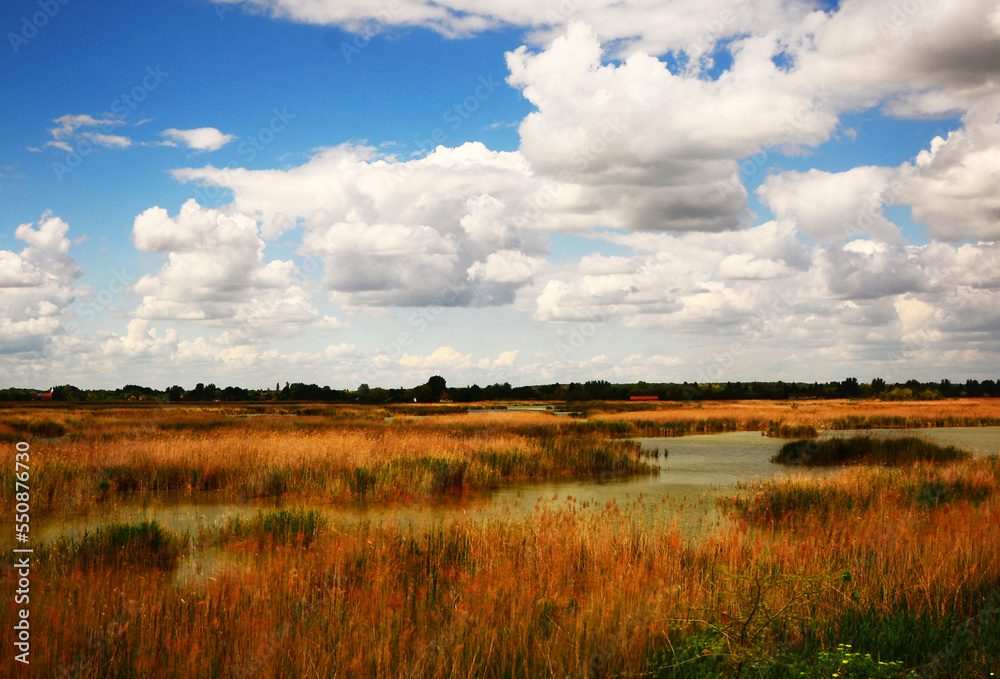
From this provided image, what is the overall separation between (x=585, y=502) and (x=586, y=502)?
89 mm

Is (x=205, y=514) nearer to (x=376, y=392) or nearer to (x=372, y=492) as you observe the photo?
(x=372, y=492)

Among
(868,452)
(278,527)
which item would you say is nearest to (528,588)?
(278,527)

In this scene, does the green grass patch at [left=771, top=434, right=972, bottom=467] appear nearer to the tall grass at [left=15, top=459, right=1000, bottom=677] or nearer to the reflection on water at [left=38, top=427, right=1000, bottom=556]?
the reflection on water at [left=38, top=427, right=1000, bottom=556]

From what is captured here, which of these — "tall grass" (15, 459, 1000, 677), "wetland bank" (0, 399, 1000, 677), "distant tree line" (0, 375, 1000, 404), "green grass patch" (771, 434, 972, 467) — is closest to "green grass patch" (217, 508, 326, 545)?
"wetland bank" (0, 399, 1000, 677)

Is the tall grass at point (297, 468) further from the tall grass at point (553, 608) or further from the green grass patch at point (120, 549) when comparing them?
the tall grass at point (553, 608)

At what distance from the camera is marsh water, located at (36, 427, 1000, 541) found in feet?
36.4

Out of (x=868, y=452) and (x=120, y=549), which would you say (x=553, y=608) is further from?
(x=868, y=452)

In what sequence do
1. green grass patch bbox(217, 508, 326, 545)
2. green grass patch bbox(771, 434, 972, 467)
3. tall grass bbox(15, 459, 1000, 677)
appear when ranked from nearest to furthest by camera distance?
tall grass bbox(15, 459, 1000, 677)
green grass patch bbox(217, 508, 326, 545)
green grass patch bbox(771, 434, 972, 467)

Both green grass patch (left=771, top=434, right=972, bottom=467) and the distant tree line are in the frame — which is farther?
the distant tree line

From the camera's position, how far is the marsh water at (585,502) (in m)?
11.1

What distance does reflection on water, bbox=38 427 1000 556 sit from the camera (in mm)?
11062

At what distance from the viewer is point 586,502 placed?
11.1m

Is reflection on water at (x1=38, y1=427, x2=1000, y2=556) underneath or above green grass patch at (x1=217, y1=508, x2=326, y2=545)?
underneath

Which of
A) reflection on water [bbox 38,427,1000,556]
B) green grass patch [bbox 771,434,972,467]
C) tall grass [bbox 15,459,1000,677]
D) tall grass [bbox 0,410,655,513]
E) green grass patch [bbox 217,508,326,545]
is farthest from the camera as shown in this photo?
green grass patch [bbox 771,434,972,467]
